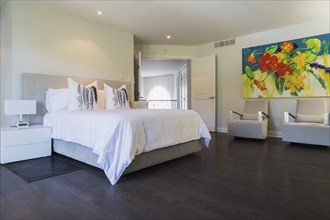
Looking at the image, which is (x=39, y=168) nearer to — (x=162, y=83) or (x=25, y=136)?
(x=25, y=136)

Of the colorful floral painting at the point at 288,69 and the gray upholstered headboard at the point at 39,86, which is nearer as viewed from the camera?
the gray upholstered headboard at the point at 39,86

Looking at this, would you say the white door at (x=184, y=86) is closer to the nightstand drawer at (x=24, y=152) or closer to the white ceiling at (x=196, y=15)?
the white ceiling at (x=196, y=15)

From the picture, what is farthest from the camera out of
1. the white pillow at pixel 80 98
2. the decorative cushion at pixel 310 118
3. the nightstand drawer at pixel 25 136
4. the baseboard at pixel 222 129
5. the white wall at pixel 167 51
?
the white wall at pixel 167 51

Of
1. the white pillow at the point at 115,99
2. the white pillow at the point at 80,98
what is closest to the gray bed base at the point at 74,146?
the white pillow at the point at 80,98

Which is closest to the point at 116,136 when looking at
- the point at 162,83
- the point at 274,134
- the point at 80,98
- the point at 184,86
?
the point at 80,98

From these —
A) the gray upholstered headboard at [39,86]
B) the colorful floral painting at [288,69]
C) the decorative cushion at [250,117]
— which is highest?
the colorful floral painting at [288,69]

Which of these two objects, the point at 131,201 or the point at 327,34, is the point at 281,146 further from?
the point at 131,201

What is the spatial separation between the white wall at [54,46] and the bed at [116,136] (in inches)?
9.8

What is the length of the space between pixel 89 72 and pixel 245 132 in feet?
12.0

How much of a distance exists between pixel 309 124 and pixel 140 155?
3.43 metres

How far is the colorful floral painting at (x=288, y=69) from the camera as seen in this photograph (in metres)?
4.54

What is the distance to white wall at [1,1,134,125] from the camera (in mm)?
3598

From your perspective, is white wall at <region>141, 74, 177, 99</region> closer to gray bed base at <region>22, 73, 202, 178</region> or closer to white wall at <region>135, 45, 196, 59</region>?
white wall at <region>135, 45, 196, 59</region>

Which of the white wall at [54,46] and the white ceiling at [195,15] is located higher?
the white ceiling at [195,15]
